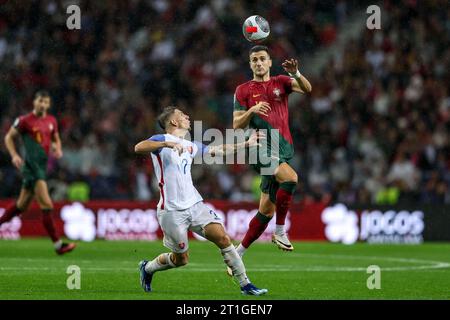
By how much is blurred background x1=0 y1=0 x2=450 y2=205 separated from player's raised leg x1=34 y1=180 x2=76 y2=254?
643 centimetres

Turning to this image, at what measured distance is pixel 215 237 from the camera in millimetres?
10602

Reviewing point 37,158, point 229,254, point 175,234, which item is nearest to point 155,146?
point 175,234

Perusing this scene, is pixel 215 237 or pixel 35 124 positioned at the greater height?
pixel 35 124

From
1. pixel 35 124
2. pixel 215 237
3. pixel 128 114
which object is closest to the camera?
pixel 215 237

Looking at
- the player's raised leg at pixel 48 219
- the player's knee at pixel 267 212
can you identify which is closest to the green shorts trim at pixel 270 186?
the player's knee at pixel 267 212

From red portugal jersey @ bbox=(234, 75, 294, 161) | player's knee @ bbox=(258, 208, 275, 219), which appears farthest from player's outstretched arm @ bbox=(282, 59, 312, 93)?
player's knee @ bbox=(258, 208, 275, 219)

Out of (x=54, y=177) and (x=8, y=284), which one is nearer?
(x=8, y=284)

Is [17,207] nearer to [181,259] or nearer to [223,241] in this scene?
[181,259]

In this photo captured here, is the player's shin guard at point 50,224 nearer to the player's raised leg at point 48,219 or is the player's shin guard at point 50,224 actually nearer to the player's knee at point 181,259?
the player's raised leg at point 48,219

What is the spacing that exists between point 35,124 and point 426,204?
349 inches

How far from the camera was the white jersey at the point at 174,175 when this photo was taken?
10.6 meters

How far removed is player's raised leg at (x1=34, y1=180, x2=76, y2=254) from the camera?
54.5ft

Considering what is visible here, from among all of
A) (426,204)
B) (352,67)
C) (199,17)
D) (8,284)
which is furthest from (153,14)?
(8,284)

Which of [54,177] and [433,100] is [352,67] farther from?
[54,177]
